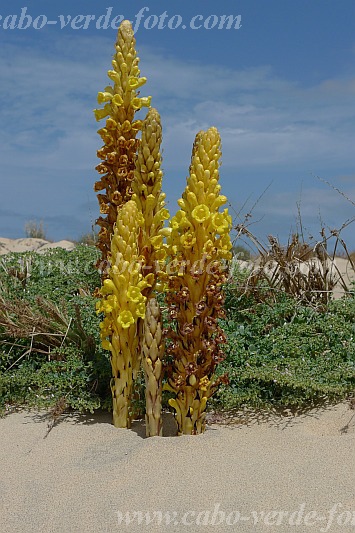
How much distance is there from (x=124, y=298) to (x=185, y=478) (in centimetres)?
112

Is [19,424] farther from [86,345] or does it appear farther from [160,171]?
[160,171]

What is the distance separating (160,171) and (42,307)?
1835mm

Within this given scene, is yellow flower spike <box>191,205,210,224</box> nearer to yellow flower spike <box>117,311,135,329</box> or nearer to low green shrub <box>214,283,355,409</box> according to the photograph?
yellow flower spike <box>117,311,135,329</box>

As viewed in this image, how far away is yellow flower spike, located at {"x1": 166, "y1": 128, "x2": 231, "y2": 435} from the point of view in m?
3.80

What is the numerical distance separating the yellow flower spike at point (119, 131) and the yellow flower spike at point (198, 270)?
869mm

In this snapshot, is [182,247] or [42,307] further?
[42,307]

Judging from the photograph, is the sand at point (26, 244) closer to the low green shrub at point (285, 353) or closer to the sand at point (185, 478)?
the low green shrub at point (285, 353)

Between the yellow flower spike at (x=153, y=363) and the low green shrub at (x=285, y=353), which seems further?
the low green shrub at (x=285, y=353)

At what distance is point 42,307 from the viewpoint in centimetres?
543

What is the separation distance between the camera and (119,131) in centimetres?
470

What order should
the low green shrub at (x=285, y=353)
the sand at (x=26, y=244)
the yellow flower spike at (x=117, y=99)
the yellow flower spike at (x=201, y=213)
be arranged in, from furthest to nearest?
the sand at (x=26, y=244), the yellow flower spike at (x=117, y=99), the low green shrub at (x=285, y=353), the yellow flower spike at (x=201, y=213)

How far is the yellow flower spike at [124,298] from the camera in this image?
4.01 metres

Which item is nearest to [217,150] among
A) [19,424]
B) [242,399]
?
[242,399]

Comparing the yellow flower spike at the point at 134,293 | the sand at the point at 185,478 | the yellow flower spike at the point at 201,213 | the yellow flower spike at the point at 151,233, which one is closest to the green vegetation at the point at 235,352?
the sand at the point at 185,478
